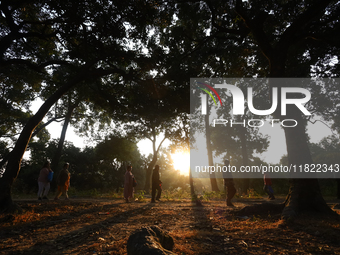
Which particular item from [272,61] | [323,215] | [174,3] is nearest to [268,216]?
[323,215]

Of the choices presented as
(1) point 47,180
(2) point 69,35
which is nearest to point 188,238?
(2) point 69,35

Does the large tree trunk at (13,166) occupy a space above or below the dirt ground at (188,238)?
above

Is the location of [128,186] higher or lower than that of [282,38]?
lower

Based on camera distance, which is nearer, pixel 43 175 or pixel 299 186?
pixel 299 186

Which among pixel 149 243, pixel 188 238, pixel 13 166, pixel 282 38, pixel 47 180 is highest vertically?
pixel 282 38

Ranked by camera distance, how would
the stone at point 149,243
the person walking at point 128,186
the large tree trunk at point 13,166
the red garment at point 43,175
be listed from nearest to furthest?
1. the stone at point 149,243
2. the large tree trunk at point 13,166
3. the person walking at point 128,186
4. the red garment at point 43,175

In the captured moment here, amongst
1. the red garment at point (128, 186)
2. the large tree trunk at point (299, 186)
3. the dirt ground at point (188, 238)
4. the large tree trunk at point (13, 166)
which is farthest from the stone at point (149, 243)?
the red garment at point (128, 186)

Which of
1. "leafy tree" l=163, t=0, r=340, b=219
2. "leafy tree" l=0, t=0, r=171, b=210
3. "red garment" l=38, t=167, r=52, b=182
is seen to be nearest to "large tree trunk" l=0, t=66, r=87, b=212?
"leafy tree" l=0, t=0, r=171, b=210

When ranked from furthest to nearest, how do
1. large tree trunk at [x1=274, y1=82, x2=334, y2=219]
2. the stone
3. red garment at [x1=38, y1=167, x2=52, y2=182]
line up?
red garment at [x1=38, y1=167, x2=52, y2=182] → large tree trunk at [x1=274, y1=82, x2=334, y2=219] → the stone

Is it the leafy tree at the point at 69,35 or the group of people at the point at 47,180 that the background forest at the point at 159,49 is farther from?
the group of people at the point at 47,180

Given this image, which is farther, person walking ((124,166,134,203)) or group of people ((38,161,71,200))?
group of people ((38,161,71,200))

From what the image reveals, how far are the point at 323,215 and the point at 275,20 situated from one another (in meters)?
8.23

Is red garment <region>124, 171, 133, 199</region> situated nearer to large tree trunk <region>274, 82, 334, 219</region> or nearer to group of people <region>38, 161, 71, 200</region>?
group of people <region>38, 161, 71, 200</region>

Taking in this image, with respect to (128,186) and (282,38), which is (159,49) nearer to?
(282,38)
